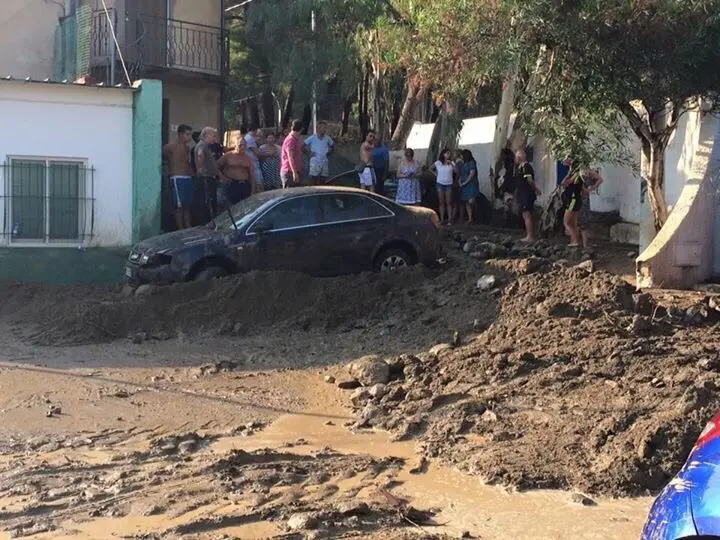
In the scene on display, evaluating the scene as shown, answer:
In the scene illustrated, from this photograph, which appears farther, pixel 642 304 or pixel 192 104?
pixel 192 104

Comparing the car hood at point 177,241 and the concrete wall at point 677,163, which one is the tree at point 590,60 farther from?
the car hood at point 177,241

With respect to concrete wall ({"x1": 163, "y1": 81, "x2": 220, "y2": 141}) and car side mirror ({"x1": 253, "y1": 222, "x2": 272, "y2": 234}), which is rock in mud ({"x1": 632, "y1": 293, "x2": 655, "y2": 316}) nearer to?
car side mirror ({"x1": 253, "y1": 222, "x2": 272, "y2": 234})

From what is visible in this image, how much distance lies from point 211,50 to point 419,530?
1804cm

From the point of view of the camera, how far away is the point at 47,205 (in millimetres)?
14953

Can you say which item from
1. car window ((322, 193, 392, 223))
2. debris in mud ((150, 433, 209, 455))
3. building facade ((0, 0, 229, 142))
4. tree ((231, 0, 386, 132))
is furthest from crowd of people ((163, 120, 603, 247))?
debris in mud ((150, 433, 209, 455))

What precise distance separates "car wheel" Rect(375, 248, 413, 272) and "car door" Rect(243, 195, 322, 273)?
0.94 metres

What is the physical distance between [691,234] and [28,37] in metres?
14.5

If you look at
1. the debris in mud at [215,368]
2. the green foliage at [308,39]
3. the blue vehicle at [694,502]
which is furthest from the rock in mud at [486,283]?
the green foliage at [308,39]

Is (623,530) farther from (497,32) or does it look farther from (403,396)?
(497,32)

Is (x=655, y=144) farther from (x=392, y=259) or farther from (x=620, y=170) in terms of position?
(x=620, y=170)

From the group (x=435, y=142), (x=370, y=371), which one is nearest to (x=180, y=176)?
(x=370, y=371)

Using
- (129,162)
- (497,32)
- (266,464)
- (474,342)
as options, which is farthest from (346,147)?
(266,464)

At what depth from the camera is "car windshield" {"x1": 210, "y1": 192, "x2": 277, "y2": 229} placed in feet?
43.9

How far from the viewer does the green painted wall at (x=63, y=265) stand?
14586 millimetres
